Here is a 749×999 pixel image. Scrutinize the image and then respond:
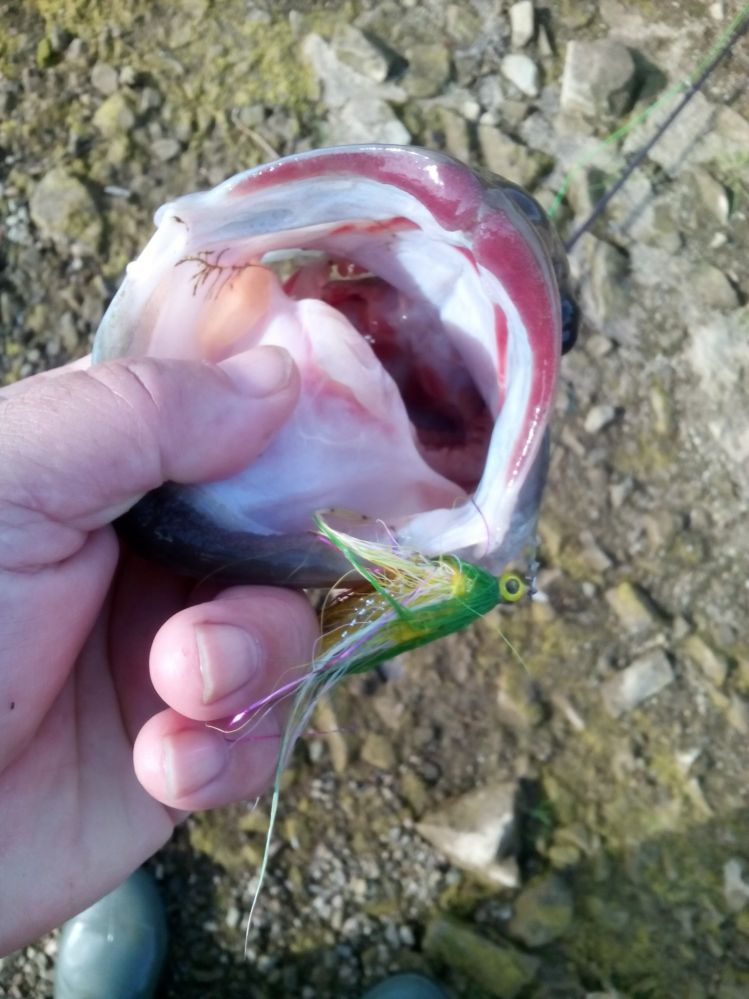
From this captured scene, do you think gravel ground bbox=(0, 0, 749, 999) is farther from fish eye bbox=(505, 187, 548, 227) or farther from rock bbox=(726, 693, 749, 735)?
fish eye bbox=(505, 187, 548, 227)

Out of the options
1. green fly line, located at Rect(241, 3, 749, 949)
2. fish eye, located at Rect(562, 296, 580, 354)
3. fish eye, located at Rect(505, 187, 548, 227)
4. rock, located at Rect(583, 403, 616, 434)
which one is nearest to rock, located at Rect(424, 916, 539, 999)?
green fly line, located at Rect(241, 3, 749, 949)

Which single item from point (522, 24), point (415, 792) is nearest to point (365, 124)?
point (522, 24)

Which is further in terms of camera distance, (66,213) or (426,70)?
(426,70)

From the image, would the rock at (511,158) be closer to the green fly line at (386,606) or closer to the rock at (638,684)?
the rock at (638,684)

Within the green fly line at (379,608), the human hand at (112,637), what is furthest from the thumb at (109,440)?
the green fly line at (379,608)

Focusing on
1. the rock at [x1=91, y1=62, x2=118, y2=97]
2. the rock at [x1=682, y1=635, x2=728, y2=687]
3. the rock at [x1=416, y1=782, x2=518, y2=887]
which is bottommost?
the rock at [x1=416, y1=782, x2=518, y2=887]

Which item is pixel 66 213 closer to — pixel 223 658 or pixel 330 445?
pixel 330 445

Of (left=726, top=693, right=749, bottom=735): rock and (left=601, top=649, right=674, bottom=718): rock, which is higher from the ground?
(left=726, top=693, right=749, bottom=735): rock
